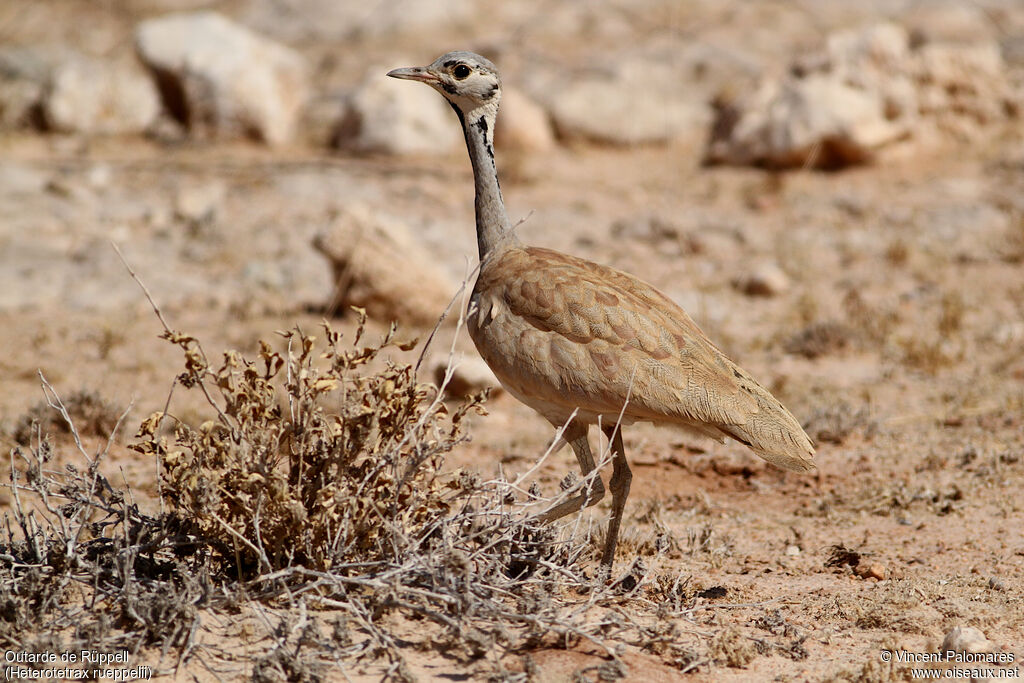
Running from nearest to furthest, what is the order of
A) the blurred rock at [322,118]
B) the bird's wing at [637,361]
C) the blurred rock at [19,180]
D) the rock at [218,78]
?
the bird's wing at [637,361] → the blurred rock at [19,180] → the rock at [218,78] → the blurred rock at [322,118]

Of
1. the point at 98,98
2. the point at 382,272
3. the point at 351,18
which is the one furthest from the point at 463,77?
the point at 351,18

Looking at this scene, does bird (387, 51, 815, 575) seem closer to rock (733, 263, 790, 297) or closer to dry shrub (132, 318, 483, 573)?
dry shrub (132, 318, 483, 573)

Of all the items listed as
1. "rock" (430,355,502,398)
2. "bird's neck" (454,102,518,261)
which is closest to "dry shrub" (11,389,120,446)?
"rock" (430,355,502,398)

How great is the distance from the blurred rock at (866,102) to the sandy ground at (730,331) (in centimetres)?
27

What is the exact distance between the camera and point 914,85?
33.6 feet

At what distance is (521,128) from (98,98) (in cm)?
436

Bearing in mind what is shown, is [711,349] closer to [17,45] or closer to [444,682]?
[444,682]

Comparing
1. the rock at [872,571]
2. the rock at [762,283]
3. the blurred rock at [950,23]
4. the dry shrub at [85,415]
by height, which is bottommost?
the dry shrub at [85,415]

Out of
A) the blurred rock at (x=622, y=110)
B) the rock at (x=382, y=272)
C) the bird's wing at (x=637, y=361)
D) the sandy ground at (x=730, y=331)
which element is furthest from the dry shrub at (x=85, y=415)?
the blurred rock at (x=622, y=110)

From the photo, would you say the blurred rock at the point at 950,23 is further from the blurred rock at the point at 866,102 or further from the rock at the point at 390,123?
the rock at the point at 390,123

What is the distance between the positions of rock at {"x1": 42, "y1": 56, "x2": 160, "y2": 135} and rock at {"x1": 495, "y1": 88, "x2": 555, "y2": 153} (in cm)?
368

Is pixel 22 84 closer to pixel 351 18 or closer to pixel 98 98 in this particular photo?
pixel 98 98

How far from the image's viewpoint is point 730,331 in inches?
292

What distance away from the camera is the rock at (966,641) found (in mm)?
3252
